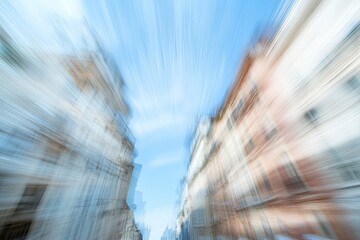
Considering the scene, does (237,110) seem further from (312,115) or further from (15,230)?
(15,230)

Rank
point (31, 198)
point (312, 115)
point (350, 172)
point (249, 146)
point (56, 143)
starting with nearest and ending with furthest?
point (350, 172) → point (312, 115) → point (31, 198) → point (56, 143) → point (249, 146)

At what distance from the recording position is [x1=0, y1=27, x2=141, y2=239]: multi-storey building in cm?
451

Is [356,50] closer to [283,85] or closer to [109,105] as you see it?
[283,85]

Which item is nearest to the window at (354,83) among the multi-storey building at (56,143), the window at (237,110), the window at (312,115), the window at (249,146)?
the window at (312,115)

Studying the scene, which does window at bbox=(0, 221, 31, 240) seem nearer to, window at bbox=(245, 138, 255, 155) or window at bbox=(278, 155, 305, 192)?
window at bbox=(278, 155, 305, 192)

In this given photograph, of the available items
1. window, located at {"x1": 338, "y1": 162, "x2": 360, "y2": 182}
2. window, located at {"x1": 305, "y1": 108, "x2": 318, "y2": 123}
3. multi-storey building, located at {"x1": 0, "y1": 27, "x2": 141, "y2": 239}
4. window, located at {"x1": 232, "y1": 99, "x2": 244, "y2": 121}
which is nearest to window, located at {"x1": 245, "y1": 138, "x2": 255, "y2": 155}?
window, located at {"x1": 232, "y1": 99, "x2": 244, "y2": 121}

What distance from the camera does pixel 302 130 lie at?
527 centimetres

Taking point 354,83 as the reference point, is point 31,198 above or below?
below

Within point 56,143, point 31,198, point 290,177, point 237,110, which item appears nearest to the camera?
point 31,198

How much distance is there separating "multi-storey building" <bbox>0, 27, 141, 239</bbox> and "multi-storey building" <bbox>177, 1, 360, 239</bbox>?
7.17 m

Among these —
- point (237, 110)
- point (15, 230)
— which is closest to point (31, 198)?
point (15, 230)

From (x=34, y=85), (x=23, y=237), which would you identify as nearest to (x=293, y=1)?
(x=34, y=85)

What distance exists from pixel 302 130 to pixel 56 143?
8.17 metres

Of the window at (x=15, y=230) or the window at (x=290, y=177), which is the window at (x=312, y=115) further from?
the window at (x=15, y=230)
